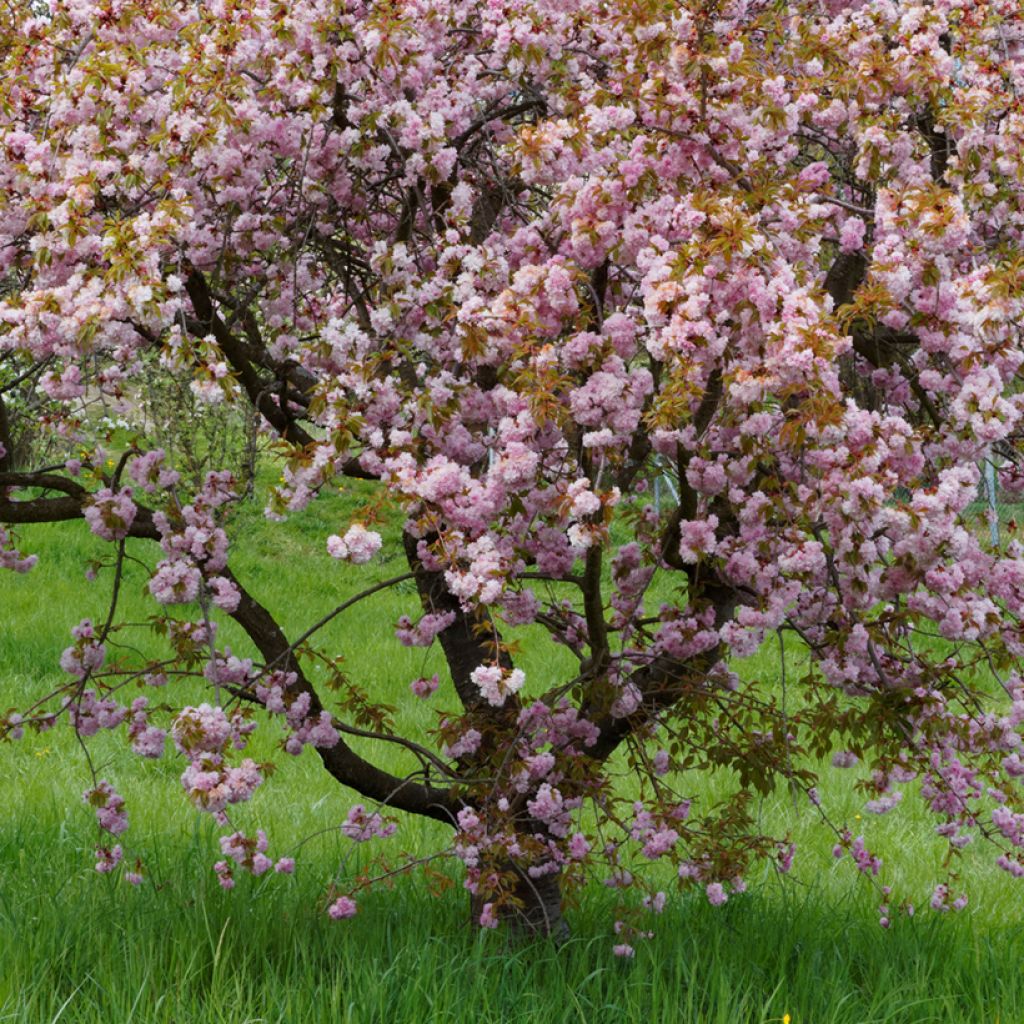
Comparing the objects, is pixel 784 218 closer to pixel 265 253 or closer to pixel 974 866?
pixel 265 253

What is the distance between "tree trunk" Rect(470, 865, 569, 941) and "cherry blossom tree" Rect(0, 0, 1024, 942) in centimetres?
3

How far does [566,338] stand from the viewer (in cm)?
354

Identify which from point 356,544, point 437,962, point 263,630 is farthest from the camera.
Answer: point 263,630

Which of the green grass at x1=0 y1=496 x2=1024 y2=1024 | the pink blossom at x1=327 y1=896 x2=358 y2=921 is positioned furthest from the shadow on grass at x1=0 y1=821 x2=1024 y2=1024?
the pink blossom at x1=327 y1=896 x2=358 y2=921

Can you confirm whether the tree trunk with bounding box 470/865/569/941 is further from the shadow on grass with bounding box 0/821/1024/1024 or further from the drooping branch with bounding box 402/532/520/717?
the drooping branch with bounding box 402/532/520/717

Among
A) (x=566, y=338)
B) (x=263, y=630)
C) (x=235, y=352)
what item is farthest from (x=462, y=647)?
(x=566, y=338)

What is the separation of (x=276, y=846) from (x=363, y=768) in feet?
A: 6.49

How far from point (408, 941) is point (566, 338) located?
2.27 metres

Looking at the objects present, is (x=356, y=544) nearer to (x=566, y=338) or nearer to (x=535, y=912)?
(x=566, y=338)

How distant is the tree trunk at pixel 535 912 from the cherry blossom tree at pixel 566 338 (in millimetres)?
29

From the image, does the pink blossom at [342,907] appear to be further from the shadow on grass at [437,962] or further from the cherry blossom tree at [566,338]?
the shadow on grass at [437,962]

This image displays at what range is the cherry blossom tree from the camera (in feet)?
10.5

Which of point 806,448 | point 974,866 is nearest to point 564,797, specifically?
point 806,448

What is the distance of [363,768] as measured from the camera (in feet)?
15.7
